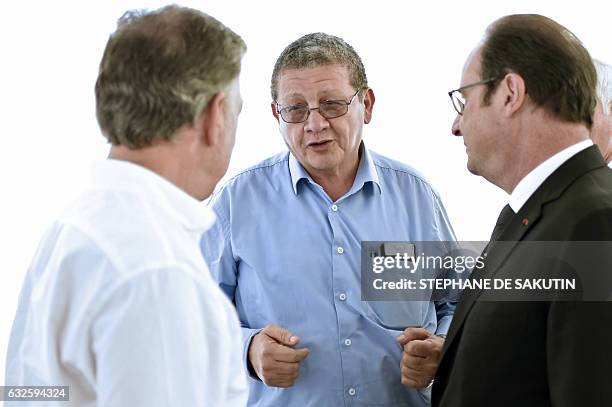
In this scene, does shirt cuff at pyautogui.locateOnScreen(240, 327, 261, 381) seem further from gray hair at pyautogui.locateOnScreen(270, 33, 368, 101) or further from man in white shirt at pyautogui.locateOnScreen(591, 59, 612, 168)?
man in white shirt at pyautogui.locateOnScreen(591, 59, 612, 168)

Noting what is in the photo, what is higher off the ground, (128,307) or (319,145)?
(319,145)

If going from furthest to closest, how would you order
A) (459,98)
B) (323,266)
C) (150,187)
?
(323,266)
(459,98)
(150,187)

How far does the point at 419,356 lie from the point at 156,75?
1.19 m

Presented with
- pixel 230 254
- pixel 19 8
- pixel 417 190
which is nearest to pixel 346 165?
pixel 417 190

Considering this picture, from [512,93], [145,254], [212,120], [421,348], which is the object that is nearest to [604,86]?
[512,93]

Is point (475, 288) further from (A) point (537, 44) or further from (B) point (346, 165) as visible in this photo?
(B) point (346, 165)

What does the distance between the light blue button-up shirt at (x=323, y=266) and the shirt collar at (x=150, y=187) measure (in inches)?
39.8

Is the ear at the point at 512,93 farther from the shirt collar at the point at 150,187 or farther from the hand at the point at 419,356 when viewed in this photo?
the shirt collar at the point at 150,187

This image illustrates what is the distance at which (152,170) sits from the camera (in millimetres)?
1387

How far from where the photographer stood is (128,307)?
1199 mm

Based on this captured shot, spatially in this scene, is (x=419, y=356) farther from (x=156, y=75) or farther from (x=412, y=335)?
(x=156, y=75)

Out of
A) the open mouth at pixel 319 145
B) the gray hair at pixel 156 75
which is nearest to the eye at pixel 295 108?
the open mouth at pixel 319 145

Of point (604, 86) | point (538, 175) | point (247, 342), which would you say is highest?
point (604, 86)

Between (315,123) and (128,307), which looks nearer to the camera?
(128,307)
